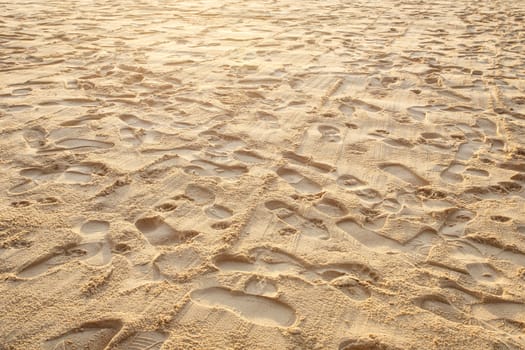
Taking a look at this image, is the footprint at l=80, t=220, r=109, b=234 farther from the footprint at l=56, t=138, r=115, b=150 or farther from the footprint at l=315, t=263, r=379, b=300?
the footprint at l=315, t=263, r=379, b=300

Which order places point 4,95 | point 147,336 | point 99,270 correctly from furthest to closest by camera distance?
point 4,95 → point 99,270 → point 147,336

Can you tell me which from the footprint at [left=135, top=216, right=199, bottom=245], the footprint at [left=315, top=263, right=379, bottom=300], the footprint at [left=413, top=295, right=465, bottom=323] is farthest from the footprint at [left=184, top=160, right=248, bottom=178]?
the footprint at [left=413, top=295, right=465, bottom=323]

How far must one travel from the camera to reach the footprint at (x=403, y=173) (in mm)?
2471

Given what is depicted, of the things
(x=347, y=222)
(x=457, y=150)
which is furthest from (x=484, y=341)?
(x=457, y=150)

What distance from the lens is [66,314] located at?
153cm

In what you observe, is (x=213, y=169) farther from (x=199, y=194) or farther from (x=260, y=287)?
(x=260, y=287)

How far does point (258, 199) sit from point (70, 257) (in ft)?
2.79

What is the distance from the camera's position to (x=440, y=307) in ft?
5.41

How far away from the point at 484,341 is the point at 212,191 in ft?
4.27

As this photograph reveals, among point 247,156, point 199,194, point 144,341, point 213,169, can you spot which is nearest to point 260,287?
point 144,341

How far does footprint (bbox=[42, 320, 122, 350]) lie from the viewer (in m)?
1.42

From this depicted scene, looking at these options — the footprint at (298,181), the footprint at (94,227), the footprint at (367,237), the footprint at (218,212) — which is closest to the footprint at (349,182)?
the footprint at (298,181)

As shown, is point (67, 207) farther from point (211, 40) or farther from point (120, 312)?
point (211, 40)

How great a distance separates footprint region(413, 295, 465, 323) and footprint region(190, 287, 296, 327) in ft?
1.51
